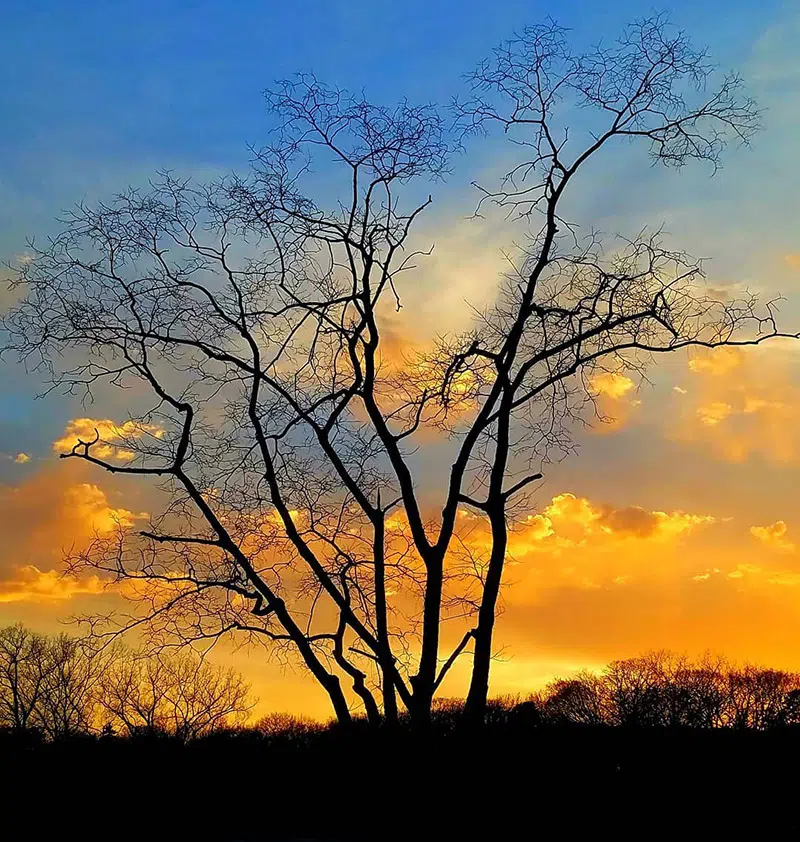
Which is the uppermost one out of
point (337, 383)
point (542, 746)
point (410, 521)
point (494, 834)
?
point (337, 383)

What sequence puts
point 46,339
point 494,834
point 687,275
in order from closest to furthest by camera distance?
point 494,834 < point 687,275 < point 46,339

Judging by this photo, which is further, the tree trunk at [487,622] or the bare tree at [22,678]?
the bare tree at [22,678]

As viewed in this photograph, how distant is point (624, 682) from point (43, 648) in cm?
2034

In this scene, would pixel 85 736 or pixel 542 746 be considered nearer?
pixel 542 746

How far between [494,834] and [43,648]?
3013cm

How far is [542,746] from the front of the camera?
891 centimetres

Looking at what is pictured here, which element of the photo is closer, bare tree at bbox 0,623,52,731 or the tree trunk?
the tree trunk

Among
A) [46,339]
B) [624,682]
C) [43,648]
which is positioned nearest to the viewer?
[46,339]

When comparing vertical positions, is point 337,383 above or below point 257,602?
above

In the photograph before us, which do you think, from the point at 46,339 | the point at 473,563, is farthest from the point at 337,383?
the point at 46,339

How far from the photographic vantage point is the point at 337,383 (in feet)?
49.0

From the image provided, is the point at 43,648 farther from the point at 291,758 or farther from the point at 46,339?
the point at 291,758

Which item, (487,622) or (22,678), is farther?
(22,678)

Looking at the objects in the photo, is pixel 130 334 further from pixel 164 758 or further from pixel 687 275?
pixel 687 275
